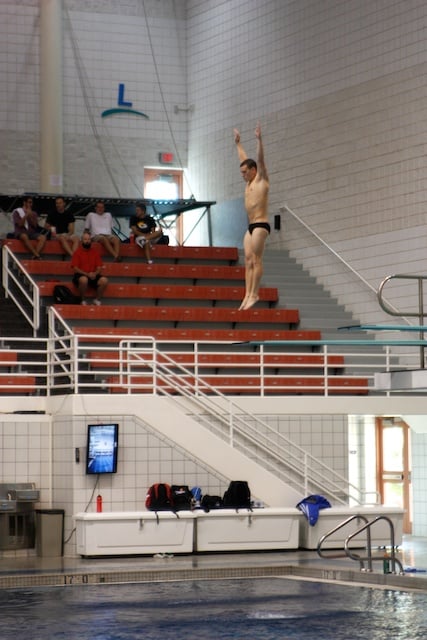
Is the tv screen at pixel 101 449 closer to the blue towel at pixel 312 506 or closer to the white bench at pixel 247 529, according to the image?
the white bench at pixel 247 529

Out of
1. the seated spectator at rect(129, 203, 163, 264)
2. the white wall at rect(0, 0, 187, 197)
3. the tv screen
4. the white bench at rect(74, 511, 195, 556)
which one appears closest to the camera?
the white bench at rect(74, 511, 195, 556)

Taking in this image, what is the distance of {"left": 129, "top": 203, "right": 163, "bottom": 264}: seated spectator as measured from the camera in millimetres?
23297

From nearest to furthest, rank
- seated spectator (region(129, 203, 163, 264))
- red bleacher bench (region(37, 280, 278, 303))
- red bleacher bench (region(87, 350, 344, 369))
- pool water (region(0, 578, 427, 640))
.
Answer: pool water (region(0, 578, 427, 640)) < red bleacher bench (region(87, 350, 344, 369)) < red bleacher bench (region(37, 280, 278, 303)) < seated spectator (region(129, 203, 163, 264))

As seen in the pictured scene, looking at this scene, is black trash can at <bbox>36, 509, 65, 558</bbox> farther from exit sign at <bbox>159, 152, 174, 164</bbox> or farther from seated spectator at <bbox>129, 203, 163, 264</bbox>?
exit sign at <bbox>159, 152, 174, 164</bbox>

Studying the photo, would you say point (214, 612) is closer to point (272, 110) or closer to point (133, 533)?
point (133, 533)

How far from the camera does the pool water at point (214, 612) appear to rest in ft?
37.5

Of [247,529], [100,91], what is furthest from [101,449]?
[100,91]

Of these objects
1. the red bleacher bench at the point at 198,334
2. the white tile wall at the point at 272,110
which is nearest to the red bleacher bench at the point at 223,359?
the red bleacher bench at the point at 198,334

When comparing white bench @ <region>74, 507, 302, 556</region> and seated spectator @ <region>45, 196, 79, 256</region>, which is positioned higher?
seated spectator @ <region>45, 196, 79, 256</region>

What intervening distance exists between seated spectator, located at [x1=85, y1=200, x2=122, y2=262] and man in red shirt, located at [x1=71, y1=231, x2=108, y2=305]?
1554 mm

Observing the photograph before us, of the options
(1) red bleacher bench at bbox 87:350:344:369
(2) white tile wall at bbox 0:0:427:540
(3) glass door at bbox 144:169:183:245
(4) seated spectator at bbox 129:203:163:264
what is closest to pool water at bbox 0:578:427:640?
(2) white tile wall at bbox 0:0:427:540

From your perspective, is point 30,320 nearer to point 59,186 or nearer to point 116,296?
point 116,296

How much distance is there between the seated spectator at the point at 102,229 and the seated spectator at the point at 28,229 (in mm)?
953

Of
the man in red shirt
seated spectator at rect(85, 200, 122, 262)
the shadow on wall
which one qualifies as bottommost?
the man in red shirt
